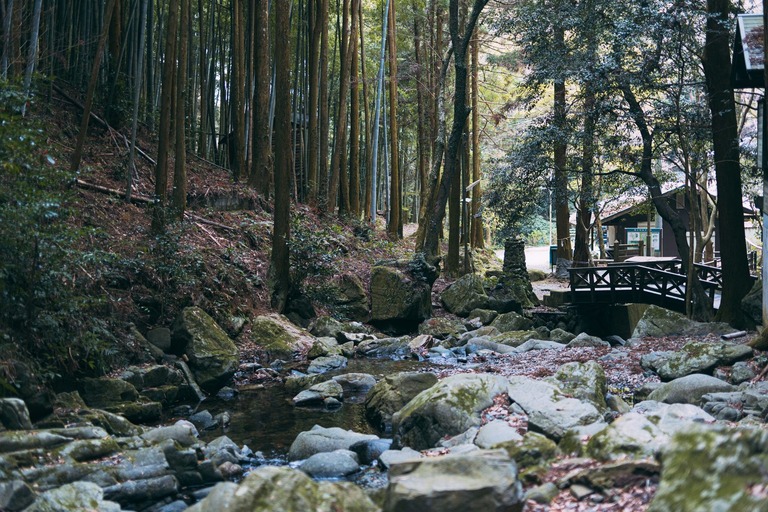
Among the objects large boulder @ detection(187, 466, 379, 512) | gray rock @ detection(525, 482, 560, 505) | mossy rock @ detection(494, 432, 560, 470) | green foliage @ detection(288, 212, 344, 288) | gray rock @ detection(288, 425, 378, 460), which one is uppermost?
green foliage @ detection(288, 212, 344, 288)

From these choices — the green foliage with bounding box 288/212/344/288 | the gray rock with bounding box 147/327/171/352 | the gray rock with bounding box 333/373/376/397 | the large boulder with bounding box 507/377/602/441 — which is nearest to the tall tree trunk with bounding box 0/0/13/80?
the gray rock with bounding box 147/327/171/352

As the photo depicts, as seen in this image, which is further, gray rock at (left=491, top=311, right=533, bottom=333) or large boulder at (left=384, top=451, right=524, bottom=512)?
gray rock at (left=491, top=311, right=533, bottom=333)

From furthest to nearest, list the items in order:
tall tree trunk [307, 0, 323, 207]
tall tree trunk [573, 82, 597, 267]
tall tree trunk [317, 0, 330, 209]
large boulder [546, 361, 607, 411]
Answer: tall tree trunk [317, 0, 330, 209] → tall tree trunk [307, 0, 323, 207] → tall tree trunk [573, 82, 597, 267] → large boulder [546, 361, 607, 411]

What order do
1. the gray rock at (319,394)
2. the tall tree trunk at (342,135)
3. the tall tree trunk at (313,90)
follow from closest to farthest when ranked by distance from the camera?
1. the gray rock at (319,394)
2. the tall tree trunk at (313,90)
3. the tall tree trunk at (342,135)

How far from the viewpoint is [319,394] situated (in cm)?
857

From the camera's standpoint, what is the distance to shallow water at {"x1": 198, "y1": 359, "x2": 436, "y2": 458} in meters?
6.89

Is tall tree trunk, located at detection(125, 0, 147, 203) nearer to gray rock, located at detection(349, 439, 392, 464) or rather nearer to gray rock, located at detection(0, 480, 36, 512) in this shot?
gray rock, located at detection(349, 439, 392, 464)

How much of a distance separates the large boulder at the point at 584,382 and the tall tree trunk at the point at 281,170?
6.39 m

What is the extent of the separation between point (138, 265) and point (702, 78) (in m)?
11.2

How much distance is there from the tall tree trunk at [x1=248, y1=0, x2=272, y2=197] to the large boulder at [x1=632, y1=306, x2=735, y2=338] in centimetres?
883

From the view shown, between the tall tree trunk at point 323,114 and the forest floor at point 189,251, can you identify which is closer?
the forest floor at point 189,251

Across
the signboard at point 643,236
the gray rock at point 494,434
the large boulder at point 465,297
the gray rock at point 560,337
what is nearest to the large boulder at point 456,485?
the gray rock at point 494,434

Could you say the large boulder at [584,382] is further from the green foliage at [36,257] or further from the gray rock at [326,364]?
the green foliage at [36,257]

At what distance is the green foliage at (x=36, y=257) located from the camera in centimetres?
598
